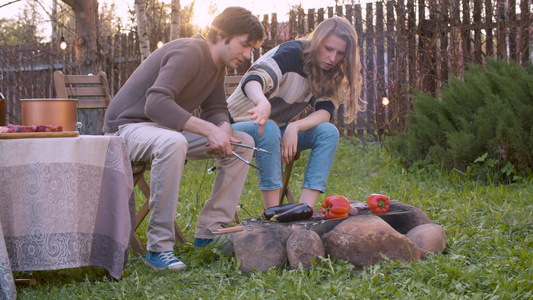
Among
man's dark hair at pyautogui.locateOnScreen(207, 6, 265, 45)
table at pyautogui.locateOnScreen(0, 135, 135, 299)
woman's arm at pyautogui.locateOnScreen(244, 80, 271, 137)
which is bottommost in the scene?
table at pyautogui.locateOnScreen(0, 135, 135, 299)

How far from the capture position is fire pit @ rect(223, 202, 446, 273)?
2.77 meters

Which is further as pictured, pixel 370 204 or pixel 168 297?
pixel 370 204

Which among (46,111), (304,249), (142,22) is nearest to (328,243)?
(304,249)

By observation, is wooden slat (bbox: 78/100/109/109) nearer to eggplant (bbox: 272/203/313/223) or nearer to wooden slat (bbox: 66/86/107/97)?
wooden slat (bbox: 66/86/107/97)

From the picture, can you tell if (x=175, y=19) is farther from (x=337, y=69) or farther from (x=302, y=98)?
(x=337, y=69)

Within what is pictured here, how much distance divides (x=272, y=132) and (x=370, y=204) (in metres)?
0.69

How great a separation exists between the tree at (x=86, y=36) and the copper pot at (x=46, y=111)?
470cm

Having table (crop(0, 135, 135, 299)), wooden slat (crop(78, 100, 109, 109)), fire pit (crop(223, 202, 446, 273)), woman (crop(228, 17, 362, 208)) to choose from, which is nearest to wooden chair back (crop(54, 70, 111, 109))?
wooden slat (crop(78, 100, 109, 109))

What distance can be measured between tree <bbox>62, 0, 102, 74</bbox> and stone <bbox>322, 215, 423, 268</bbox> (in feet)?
16.1

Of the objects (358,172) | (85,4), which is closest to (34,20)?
(85,4)

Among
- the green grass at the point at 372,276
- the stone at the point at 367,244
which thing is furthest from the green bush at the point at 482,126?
the stone at the point at 367,244

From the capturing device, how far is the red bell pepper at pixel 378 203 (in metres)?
3.10

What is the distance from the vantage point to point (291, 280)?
101 inches

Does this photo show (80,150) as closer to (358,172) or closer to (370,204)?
(370,204)
